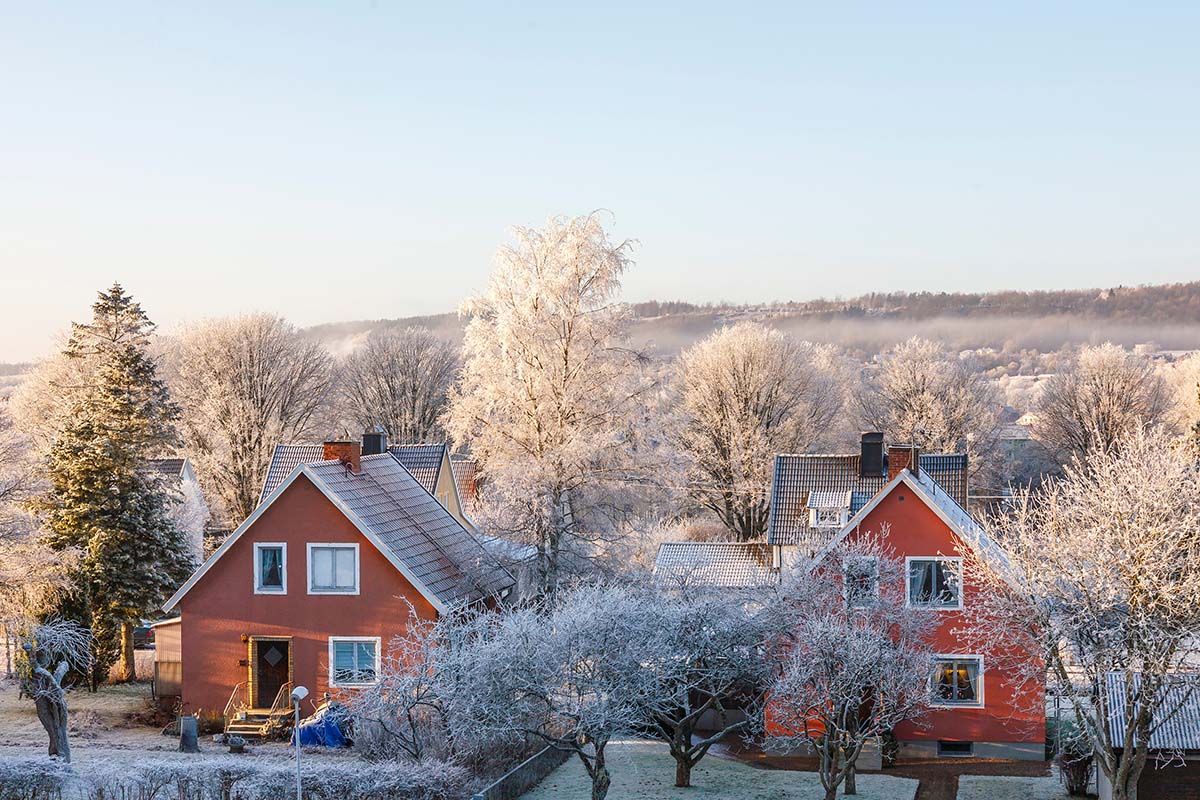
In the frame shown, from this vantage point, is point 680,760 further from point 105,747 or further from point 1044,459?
point 1044,459

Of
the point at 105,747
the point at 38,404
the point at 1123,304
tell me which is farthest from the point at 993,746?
the point at 1123,304

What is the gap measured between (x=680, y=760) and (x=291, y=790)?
8.67 m

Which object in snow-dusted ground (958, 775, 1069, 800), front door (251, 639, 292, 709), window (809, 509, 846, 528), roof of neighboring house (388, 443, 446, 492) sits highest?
roof of neighboring house (388, 443, 446, 492)

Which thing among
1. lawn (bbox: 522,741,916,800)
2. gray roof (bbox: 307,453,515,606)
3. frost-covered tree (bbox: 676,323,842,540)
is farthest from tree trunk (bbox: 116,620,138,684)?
frost-covered tree (bbox: 676,323,842,540)

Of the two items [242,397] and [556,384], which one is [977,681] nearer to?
[556,384]

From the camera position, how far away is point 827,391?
6219 cm

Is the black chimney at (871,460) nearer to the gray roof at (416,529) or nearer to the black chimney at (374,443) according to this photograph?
the gray roof at (416,529)

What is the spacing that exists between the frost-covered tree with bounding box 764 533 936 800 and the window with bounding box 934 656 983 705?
864 mm

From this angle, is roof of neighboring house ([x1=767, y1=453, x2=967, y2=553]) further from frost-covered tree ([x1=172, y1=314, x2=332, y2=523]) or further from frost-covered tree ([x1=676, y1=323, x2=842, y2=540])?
frost-covered tree ([x1=172, y1=314, x2=332, y2=523])

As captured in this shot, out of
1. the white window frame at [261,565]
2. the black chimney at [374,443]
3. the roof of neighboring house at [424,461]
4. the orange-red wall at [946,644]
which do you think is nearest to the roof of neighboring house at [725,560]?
the orange-red wall at [946,644]

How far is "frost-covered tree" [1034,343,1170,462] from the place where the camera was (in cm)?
6341

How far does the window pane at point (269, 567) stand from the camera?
97.2 feet

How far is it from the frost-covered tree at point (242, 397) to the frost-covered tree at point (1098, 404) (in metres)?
41.2

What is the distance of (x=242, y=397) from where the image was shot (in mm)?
61188
